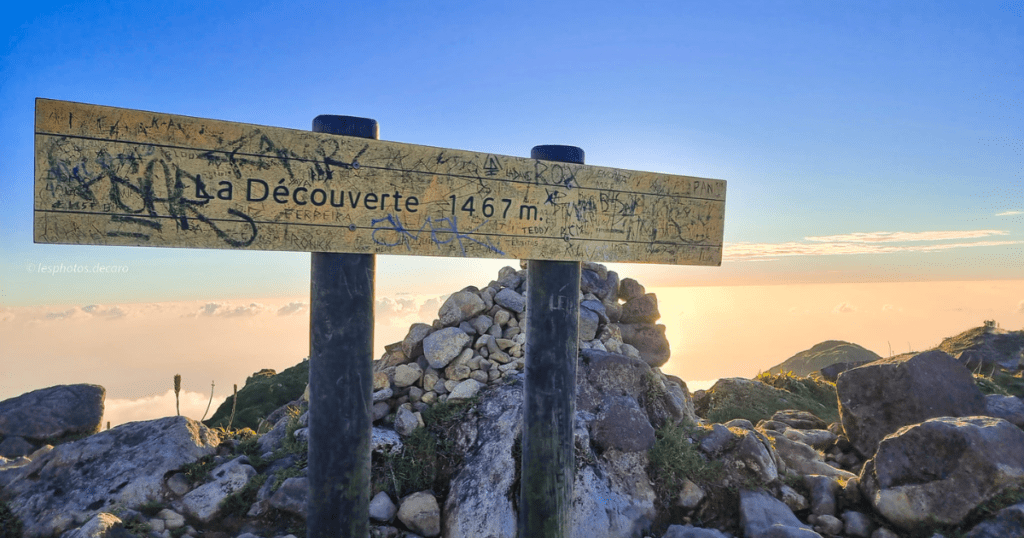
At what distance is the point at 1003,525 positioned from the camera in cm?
574

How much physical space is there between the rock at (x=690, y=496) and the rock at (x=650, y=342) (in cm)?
598

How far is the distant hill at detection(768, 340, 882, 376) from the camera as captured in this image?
42375mm

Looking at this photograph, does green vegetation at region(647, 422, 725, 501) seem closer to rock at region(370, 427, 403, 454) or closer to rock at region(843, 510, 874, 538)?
rock at region(843, 510, 874, 538)

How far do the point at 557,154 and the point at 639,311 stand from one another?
29.8 feet

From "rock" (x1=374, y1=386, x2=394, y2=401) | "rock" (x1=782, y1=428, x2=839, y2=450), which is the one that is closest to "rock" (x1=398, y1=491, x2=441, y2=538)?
"rock" (x1=374, y1=386, x2=394, y2=401)

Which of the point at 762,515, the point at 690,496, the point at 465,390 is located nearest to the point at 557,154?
the point at 465,390

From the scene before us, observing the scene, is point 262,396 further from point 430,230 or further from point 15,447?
point 430,230

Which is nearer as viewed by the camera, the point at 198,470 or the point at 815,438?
the point at 198,470

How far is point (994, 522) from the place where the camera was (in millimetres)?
5801

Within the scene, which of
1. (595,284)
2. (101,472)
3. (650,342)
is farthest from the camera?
(650,342)

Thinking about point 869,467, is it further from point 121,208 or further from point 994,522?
point 121,208

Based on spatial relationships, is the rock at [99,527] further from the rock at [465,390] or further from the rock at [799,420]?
the rock at [799,420]

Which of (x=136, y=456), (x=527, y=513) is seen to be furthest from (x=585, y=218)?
(x=136, y=456)

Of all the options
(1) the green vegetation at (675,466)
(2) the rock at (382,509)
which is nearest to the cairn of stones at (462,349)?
(2) the rock at (382,509)
